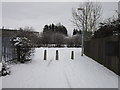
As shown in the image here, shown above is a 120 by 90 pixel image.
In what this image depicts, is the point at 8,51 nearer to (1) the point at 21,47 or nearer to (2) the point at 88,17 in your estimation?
(1) the point at 21,47

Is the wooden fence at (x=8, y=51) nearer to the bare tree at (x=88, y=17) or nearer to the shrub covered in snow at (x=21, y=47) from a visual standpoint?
the shrub covered in snow at (x=21, y=47)

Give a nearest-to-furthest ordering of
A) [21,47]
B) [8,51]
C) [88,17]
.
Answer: [21,47], [8,51], [88,17]

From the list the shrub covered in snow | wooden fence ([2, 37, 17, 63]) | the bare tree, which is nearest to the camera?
wooden fence ([2, 37, 17, 63])

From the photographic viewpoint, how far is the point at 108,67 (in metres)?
9.85

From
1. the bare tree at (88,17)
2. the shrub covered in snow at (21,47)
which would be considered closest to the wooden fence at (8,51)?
the shrub covered in snow at (21,47)

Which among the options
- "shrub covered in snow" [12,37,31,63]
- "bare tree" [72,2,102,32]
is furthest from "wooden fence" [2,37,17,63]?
"bare tree" [72,2,102,32]

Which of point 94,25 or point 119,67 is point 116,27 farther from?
point 94,25

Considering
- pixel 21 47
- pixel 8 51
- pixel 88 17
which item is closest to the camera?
pixel 21 47

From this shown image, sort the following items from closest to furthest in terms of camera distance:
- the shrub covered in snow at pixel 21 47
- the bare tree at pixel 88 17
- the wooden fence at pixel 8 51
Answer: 1. the wooden fence at pixel 8 51
2. the shrub covered in snow at pixel 21 47
3. the bare tree at pixel 88 17

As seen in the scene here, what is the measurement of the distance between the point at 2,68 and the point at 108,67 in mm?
5566

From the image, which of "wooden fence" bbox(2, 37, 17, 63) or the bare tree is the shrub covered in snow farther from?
the bare tree

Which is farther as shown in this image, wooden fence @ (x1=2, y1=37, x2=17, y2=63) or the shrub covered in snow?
the shrub covered in snow

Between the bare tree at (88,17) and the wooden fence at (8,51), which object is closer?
the wooden fence at (8,51)

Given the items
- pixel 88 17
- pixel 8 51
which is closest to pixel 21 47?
pixel 8 51
